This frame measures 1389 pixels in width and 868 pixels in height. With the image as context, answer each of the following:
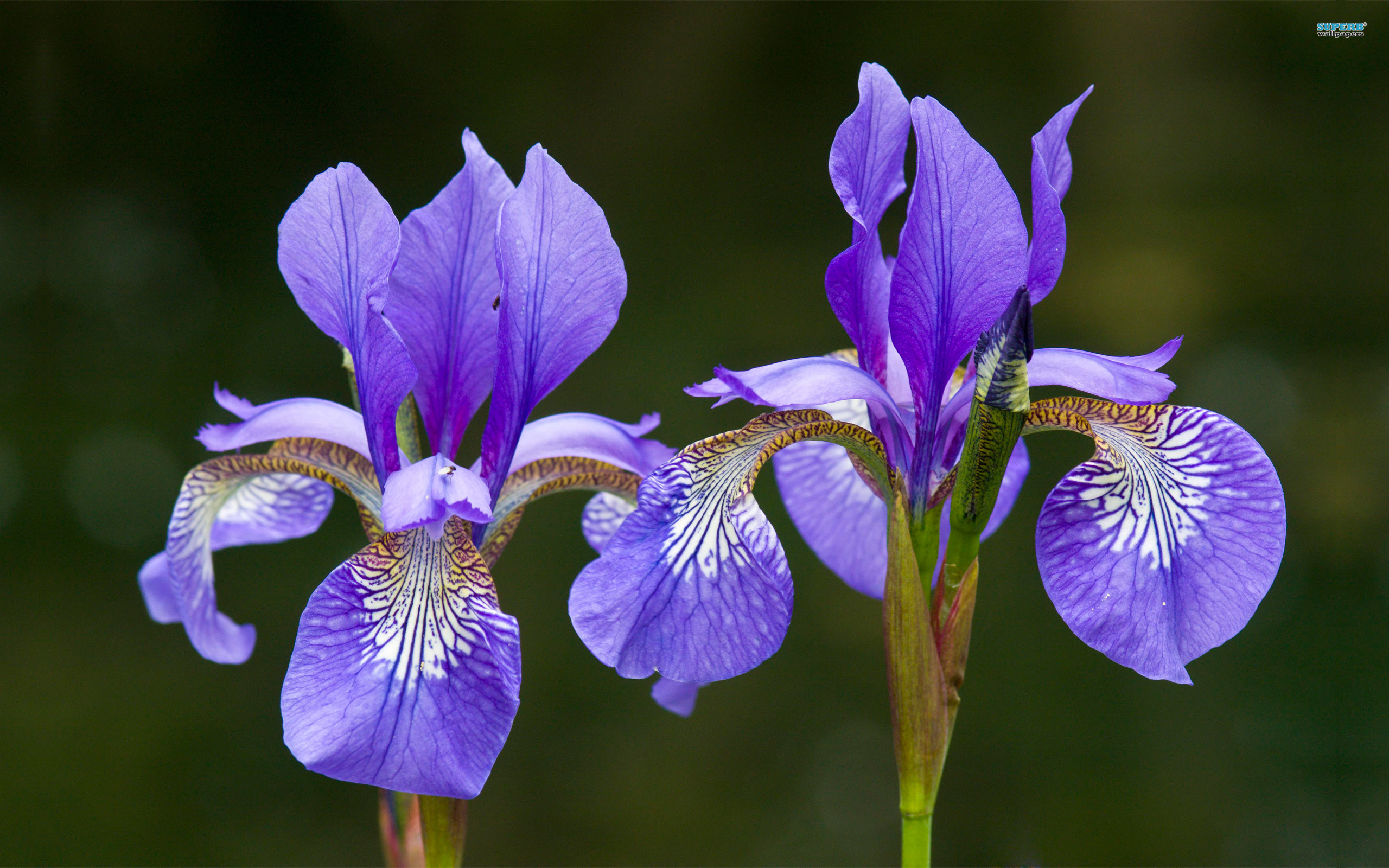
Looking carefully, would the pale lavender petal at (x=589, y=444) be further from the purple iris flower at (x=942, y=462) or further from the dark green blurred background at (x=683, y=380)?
the dark green blurred background at (x=683, y=380)

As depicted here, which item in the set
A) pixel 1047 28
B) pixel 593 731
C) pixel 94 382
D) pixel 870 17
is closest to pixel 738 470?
pixel 593 731

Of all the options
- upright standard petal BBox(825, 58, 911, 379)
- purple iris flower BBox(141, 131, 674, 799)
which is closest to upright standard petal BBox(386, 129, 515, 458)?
purple iris flower BBox(141, 131, 674, 799)

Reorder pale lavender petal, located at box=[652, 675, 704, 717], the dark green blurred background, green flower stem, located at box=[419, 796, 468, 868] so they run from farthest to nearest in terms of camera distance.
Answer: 1. the dark green blurred background
2. pale lavender petal, located at box=[652, 675, 704, 717]
3. green flower stem, located at box=[419, 796, 468, 868]

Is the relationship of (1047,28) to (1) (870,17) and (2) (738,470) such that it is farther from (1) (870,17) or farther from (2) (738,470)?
(2) (738,470)

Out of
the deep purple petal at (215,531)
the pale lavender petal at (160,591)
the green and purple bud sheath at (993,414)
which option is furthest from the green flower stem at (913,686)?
the pale lavender petal at (160,591)

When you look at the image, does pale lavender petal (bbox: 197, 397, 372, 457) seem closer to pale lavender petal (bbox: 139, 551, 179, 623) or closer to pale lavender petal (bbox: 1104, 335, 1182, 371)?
pale lavender petal (bbox: 139, 551, 179, 623)
